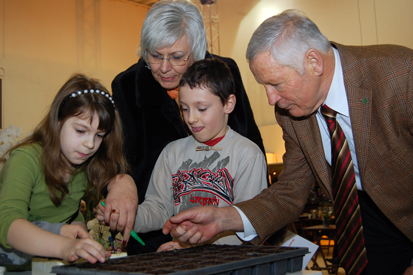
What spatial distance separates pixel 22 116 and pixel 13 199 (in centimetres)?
766

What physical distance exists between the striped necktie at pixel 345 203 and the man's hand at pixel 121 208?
748 millimetres

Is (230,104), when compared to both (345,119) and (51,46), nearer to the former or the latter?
(345,119)

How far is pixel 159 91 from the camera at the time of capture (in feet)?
6.81

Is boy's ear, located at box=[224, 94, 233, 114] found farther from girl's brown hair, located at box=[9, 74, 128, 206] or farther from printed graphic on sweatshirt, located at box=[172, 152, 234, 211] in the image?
girl's brown hair, located at box=[9, 74, 128, 206]

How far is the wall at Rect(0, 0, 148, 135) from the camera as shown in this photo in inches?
328

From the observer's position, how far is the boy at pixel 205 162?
1698mm

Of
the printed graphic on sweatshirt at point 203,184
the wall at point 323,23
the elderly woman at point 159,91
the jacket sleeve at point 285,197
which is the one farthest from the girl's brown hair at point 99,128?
the wall at point 323,23

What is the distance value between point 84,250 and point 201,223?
0.48 meters

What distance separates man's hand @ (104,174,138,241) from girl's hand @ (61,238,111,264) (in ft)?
0.92

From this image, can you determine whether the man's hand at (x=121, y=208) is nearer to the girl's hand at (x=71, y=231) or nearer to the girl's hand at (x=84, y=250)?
the girl's hand at (x=71, y=231)

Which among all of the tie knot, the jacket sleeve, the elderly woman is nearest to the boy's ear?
the elderly woman

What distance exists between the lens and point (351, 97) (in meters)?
1.50

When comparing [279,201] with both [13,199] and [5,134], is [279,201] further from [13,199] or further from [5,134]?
[5,134]

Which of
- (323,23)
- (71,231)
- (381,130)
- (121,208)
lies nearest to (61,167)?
(121,208)
